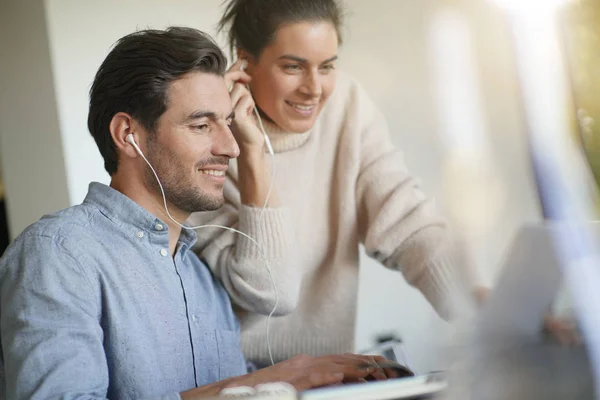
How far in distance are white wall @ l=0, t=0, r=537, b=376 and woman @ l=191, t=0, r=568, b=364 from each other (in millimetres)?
28

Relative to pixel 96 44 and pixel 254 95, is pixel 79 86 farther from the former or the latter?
pixel 254 95

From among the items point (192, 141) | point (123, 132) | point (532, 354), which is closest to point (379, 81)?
point (192, 141)

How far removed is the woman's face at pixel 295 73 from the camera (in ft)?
4.47

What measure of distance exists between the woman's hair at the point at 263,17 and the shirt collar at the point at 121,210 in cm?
32

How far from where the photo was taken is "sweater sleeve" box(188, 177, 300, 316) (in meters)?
1.36

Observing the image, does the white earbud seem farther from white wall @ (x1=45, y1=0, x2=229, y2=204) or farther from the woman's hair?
the woman's hair

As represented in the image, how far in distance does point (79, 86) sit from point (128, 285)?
0.38 m

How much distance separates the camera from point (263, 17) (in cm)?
137

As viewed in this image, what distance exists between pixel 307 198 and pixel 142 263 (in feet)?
1.03

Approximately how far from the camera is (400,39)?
4.50ft

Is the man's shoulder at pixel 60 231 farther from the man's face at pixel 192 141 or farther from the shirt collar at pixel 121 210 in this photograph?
the man's face at pixel 192 141

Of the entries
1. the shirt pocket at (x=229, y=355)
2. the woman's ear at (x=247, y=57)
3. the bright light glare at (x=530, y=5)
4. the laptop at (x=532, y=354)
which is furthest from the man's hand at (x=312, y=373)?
the bright light glare at (x=530, y=5)

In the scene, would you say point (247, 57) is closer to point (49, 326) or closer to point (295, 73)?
point (295, 73)

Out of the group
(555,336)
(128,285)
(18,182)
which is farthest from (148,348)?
(555,336)
